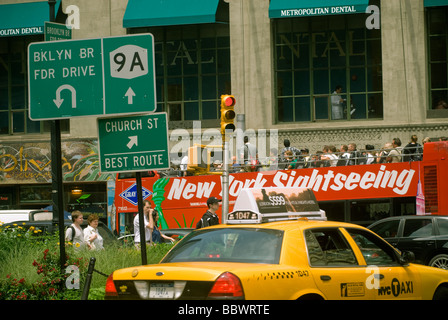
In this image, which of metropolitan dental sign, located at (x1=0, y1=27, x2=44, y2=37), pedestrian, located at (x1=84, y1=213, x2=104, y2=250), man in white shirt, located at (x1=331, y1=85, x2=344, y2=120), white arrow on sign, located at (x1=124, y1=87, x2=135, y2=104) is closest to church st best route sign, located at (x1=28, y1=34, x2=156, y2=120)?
white arrow on sign, located at (x1=124, y1=87, x2=135, y2=104)

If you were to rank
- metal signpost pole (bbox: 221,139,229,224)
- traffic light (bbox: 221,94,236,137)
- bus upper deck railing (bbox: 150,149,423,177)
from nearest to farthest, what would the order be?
metal signpost pole (bbox: 221,139,229,224), traffic light (bbox: 221,94,236,137), bus upper deck railing (bbox: 150,149,423,177)

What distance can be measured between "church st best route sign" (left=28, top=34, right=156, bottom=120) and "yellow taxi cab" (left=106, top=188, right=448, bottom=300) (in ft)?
6.15

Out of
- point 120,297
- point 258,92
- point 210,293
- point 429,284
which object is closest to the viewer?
point 210,293

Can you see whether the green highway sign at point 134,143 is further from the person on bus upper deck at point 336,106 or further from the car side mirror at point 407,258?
the person on bus upper deck at point 336,106

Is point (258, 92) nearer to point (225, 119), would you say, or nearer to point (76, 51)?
point (225, 119)

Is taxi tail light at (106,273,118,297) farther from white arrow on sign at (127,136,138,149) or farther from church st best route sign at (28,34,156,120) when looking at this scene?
church st best route sign at (28,34,156,120)

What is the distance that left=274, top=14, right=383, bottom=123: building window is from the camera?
31266 millimetres

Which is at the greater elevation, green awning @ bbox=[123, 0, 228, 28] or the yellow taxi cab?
green awning @ bbox=[123, 0, 228, 28]

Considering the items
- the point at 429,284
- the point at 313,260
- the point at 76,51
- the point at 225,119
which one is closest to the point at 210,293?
the point at 313,260

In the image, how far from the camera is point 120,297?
8281 millimetres

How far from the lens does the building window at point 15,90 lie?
35.1m

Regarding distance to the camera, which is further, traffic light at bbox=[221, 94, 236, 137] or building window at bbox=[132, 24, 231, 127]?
building window at bbox=[132, 24, 231, 127]

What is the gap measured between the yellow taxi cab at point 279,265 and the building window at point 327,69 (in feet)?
70.5
